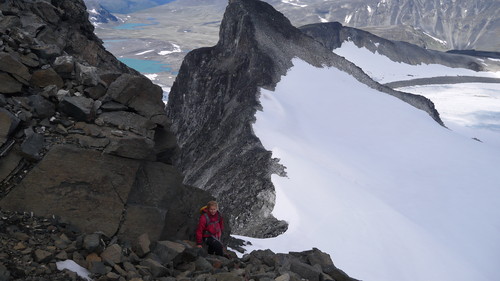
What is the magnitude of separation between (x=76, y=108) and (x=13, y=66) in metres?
1.46

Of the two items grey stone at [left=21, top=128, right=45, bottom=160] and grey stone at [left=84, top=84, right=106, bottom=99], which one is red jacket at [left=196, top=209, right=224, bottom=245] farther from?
grey stone at [left=21, top=128, right=45, bottom=160]

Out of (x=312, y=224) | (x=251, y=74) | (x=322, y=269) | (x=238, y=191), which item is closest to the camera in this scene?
(x=322, y=269)

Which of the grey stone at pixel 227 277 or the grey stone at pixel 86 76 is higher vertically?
the grey stone at pixel 86 76

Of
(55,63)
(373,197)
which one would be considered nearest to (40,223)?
(55,63)

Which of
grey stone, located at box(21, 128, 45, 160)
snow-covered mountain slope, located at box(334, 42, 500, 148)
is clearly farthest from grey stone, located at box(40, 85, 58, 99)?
snow-covered mountain slope, located at box(334, 42, 500, 148)

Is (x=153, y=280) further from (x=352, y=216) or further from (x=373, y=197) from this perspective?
(x=373, y=197)

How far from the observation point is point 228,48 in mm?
42125

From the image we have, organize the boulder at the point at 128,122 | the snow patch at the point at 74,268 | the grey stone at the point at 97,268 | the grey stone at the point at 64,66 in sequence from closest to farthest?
the snow patch at the point at 74,268 → the grey stone at the point at 97,268 → the boulder at the point at 128,122 → the grey stone at the point at 64,66

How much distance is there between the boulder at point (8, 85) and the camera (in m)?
8.22

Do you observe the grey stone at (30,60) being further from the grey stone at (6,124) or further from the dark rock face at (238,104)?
the dark rock face at (238,104)

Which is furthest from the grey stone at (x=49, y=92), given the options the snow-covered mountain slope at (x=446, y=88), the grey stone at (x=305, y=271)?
the snow-covered mountain slope at (x=446, y=88)

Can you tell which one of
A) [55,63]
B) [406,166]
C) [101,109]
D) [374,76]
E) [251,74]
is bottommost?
[374,76]

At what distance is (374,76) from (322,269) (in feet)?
342

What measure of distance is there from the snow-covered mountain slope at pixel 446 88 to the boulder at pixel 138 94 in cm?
8717
